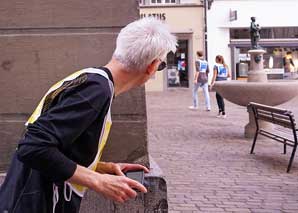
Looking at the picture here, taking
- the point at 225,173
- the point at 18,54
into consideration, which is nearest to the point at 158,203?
the point at 18,54

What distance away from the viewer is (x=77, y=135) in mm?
1981

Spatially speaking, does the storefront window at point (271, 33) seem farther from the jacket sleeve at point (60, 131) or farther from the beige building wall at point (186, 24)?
the jacket sleeve at point (60, 131)

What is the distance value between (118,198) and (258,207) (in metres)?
3.79

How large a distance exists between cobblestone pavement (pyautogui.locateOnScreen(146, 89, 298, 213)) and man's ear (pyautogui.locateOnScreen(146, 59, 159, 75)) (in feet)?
11.3

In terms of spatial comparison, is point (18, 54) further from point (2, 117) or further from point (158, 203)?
point (158, 203)

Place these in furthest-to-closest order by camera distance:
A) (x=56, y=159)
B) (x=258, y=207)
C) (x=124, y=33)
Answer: (x=258, y=207), (x=124, y=33), (x=56, y=159)

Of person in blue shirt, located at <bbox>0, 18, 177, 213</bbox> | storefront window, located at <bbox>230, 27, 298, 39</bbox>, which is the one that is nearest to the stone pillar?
person in blue shirt, located at <bbox>0, 18, 177, 213</bbox>

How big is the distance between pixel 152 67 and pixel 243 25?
25.2m

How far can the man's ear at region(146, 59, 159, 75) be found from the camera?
2.15 metres

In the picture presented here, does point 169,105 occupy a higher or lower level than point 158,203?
lower

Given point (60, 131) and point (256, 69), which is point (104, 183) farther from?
point (256, 69)

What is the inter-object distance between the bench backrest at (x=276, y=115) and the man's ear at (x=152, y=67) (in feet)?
18.0

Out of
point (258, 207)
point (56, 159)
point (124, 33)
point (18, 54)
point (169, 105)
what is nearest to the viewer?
point (56, 159)

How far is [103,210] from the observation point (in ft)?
11.3
